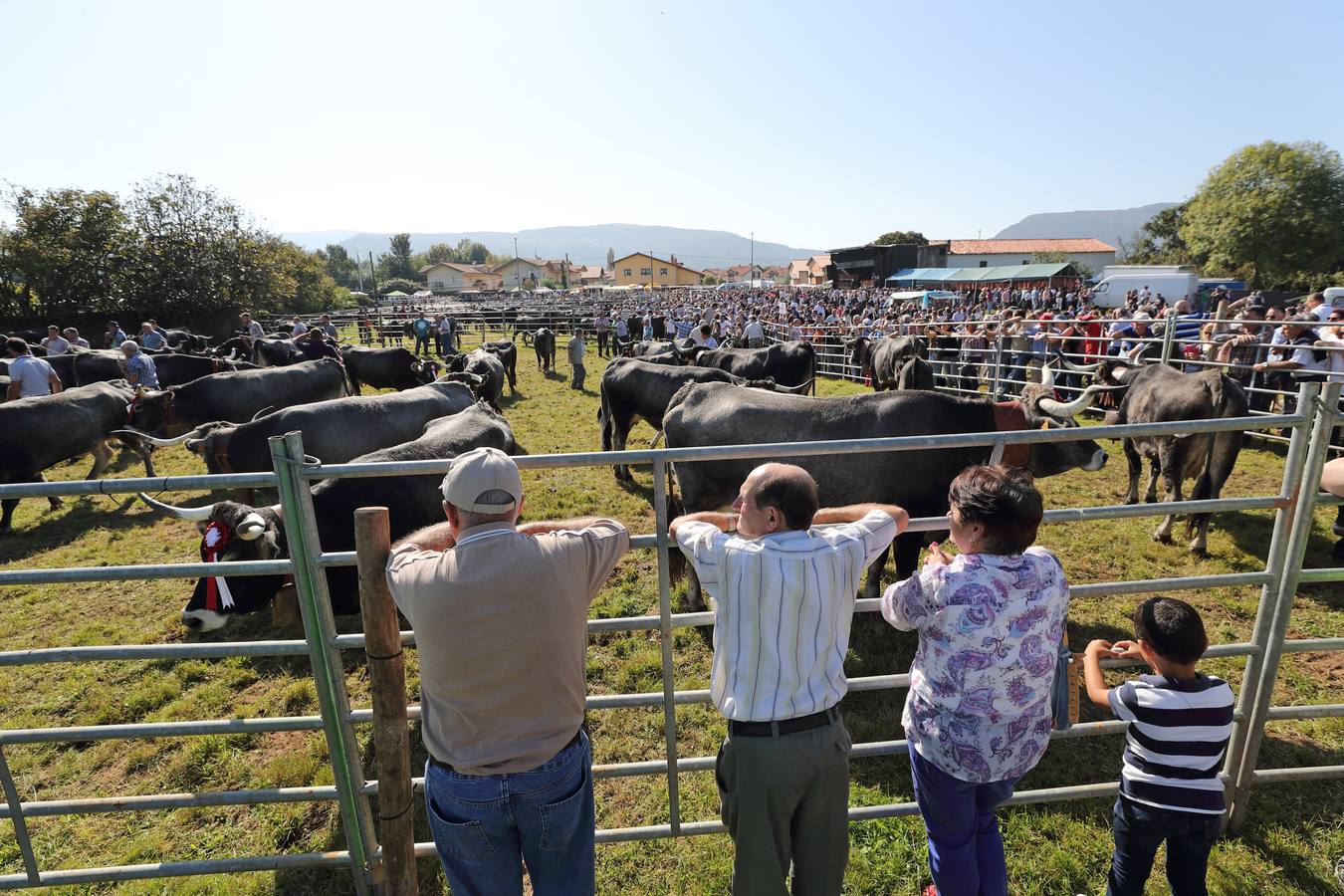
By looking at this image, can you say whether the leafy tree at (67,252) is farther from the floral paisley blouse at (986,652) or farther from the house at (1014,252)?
the house at (1014,252)

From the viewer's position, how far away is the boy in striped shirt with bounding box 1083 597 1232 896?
2314 millimetres

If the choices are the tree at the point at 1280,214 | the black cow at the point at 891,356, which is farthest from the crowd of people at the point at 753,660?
the tree at the point at 1280,214

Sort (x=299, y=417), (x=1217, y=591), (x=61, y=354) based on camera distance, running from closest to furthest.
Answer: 1. (x=1217, y=591)
2. (x=299, y=417)
3. (x=61, y=354)

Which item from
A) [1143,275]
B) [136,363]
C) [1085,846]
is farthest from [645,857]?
[1143,275]

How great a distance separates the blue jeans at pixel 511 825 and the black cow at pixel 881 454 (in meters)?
3.71

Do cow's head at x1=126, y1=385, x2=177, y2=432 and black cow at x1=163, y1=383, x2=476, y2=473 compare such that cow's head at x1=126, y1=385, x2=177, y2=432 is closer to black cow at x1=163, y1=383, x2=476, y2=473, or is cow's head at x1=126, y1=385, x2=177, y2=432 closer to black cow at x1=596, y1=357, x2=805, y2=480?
black cow at x1=163, y1=383, x2=476, y2=473

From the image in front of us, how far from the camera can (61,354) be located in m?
14.5

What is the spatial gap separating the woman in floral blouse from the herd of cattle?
5.60ft

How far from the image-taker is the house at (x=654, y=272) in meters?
114

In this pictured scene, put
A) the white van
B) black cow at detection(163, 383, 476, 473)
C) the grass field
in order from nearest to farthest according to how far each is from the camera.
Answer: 1. the grass field
2. black cow at detection(163, 383, 476, 473)
3. the white van

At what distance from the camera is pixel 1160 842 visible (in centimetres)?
250

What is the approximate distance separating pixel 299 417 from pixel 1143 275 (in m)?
33.2

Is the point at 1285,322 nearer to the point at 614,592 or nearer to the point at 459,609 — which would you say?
the point at 614,592

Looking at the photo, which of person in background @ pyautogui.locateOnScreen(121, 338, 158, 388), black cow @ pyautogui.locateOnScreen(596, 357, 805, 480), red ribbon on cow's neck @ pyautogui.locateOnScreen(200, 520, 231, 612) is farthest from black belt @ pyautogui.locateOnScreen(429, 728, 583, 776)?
person in background @ pyautogui.locateOnScreen(121, 338, 158, 388)
